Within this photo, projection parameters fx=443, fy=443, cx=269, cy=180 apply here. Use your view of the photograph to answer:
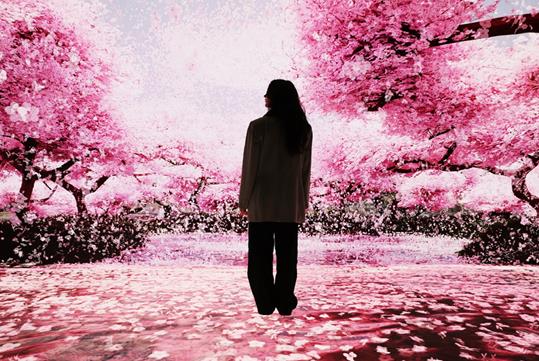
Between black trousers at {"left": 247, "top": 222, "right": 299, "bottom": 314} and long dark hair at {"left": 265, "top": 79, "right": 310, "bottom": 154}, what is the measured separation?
22.5 inches

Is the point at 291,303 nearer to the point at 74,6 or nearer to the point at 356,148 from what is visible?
the point at 356,148

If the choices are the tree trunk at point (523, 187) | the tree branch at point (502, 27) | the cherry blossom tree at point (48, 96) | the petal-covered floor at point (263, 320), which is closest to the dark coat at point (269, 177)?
the petal-covered floor at point (263, 320)

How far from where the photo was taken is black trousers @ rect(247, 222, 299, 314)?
10.1ft

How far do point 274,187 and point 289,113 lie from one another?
54 centimetres

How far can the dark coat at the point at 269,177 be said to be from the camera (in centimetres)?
303

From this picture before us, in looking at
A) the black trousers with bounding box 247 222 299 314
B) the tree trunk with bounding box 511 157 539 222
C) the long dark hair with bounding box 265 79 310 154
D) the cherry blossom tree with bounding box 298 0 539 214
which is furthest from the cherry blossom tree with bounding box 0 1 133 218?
the tree trunk with bounding box 511 157 539 222

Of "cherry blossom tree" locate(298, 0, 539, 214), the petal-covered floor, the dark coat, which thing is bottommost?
the petal-covered floor

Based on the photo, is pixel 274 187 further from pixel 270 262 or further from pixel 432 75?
pixel 432 75

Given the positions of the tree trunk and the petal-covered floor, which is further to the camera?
the tree trunk

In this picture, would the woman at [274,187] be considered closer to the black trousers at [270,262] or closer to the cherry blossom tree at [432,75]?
the black trousers at [270,262]

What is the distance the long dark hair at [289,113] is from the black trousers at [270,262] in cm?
57

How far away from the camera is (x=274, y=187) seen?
305 cm

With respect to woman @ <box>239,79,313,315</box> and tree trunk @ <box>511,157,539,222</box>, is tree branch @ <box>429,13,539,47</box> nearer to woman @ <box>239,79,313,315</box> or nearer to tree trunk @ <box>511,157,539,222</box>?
woman @ <box>239,79,313,315</box>

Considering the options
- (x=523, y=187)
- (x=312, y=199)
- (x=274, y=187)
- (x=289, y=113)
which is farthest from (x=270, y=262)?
(x=312, y=199)
